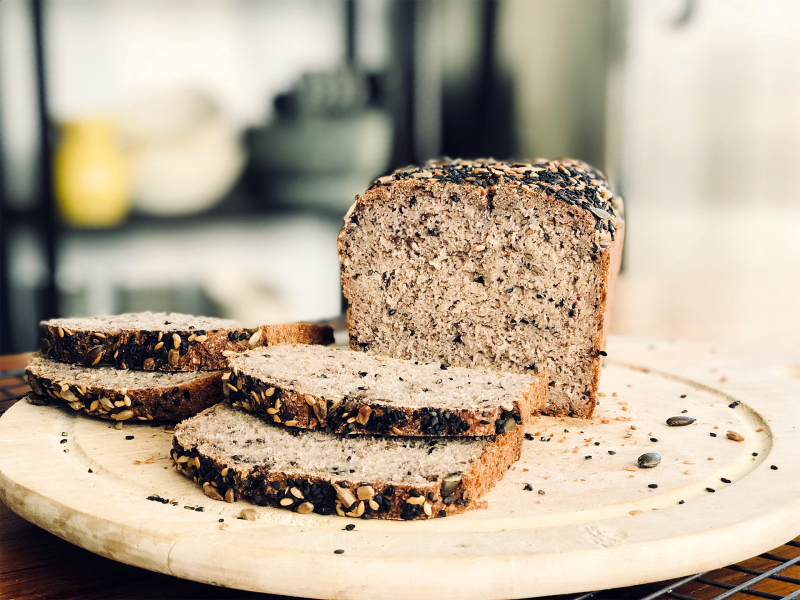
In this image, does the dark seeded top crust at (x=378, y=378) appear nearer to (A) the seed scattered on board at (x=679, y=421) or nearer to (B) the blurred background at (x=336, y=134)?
(A) the seed scattered on board at (x=679, y=421)

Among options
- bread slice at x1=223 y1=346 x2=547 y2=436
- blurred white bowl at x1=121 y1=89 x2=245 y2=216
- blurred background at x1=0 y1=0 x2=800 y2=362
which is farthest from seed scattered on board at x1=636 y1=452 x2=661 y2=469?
blurred white bowl at x1=121 y1=89 x2=245 y2=216

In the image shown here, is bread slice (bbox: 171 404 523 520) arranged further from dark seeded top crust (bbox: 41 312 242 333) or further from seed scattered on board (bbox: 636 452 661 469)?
dark seeded top crust (bbox: 41 312 242 333)

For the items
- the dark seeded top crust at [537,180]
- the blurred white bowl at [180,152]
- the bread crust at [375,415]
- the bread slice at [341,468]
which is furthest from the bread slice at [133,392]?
the blurred white bowl at [180,152]

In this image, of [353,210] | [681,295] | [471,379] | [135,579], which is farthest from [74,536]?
[681,295]

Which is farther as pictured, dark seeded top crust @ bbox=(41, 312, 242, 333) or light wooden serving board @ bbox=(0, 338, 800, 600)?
dark seeded top crust @ bbox=(41, 312, 242, 333)

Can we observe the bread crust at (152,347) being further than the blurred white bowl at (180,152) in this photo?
No

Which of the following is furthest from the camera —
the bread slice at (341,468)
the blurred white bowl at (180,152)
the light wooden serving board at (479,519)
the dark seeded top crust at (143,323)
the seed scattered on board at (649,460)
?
the blurred white bowl at (180,152)

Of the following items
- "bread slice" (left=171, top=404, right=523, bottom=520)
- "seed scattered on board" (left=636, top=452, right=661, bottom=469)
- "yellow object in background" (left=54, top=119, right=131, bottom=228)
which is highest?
"yellow object in background" (left=54, top=119, right=131, bottom=228)
